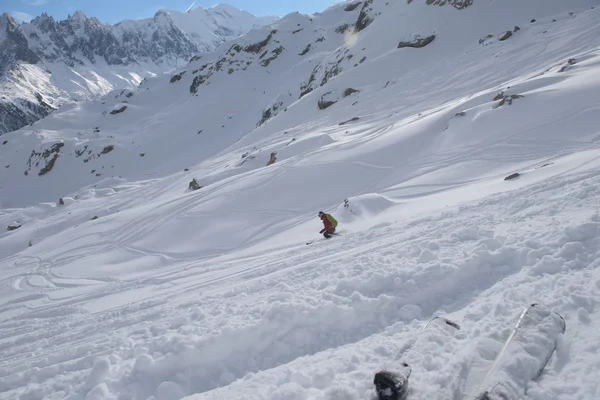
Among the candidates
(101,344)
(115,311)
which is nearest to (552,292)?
(101,344)

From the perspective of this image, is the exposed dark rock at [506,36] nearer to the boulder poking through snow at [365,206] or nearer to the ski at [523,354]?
the boulder poking through snow at [365,206]

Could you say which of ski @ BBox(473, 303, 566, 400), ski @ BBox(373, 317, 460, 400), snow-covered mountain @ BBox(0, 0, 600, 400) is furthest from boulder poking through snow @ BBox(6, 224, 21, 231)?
ski @ BBox(473, 303, 566, 400)

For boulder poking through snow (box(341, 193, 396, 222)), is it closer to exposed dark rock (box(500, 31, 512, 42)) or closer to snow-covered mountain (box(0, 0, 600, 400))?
snow-covered mountain (box(0, 0, 600, 400))

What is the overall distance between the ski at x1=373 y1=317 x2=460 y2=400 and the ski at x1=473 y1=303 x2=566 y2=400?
0.62 m

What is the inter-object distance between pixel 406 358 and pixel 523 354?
1143mm

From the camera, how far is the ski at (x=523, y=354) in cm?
300

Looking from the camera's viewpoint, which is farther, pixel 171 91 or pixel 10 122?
pixel 10 122

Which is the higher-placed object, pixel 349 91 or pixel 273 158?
pixel 349 91

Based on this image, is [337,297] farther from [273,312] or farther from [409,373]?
[409,373]

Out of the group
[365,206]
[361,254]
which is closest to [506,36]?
[365,206]

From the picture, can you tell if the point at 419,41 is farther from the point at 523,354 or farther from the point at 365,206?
the point at 523,354

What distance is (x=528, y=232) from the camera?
18.2 feet

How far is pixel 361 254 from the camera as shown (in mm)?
6703

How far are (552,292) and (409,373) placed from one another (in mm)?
2293
